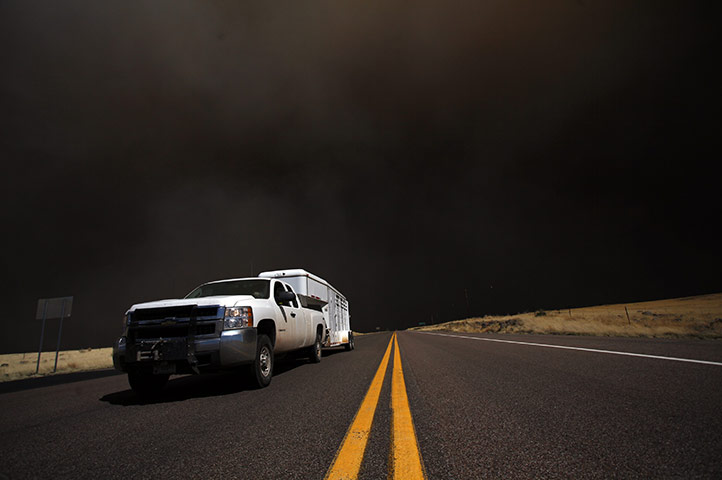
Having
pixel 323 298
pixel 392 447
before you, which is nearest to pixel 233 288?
pixel 323 298

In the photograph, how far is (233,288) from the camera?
833 centimetres

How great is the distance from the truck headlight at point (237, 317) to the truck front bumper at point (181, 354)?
0.61 ft

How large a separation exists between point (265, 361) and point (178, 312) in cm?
177

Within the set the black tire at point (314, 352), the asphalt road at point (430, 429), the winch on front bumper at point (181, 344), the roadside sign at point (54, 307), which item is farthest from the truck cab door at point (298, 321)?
the roadside sign at point (54, 307)

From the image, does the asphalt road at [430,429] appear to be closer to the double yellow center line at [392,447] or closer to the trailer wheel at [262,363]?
the double yellow center line at [392,447]

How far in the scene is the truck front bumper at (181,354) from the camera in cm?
562

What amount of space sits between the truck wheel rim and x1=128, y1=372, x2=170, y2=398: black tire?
5.38 feet

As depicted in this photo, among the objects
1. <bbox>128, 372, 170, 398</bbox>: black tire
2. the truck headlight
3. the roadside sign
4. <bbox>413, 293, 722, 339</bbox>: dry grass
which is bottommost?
<bbox>413, 293, 722, 339</bbox>: dry grass

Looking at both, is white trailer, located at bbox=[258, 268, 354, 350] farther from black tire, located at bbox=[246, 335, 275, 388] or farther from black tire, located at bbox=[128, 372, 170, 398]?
black tire, located at bbox=[128, 372, 170, 398]

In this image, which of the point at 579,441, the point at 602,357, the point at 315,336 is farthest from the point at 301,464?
the point at 315,336

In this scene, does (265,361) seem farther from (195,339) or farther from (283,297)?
(283,297)

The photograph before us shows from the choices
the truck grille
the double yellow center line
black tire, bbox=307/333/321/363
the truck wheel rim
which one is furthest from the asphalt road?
black tire, bbox=307/333/321/363

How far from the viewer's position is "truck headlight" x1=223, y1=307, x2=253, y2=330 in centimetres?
595

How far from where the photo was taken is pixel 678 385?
431 centimetres
